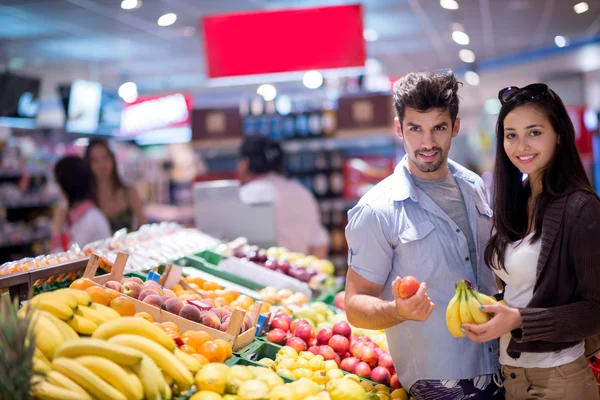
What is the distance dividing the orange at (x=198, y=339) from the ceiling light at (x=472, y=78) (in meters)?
14.5

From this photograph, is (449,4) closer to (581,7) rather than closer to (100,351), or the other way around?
(581,7)

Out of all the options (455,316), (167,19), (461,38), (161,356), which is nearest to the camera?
(161,356)

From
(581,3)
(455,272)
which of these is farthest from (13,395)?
(581,3)

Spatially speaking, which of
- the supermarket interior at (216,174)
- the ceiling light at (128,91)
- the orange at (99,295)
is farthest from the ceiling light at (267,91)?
the orange at (99,295)

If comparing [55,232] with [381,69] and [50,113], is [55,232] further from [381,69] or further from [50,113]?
[50,113]

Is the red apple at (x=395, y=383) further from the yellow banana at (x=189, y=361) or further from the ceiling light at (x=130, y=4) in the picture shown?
the ceiling light at (x=130, y=4)

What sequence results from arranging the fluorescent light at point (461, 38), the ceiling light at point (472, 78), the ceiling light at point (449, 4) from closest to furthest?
the ceiling light at point (449, 4), the fluorescent light at point (461, 38), the ceiling light at point (472, 78)

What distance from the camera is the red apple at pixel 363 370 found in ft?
9.53

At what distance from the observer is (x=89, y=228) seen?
515 centimetres

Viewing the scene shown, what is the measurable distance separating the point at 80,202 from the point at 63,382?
12.3ft

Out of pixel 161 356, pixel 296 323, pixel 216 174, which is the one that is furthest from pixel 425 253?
pixel 216 174

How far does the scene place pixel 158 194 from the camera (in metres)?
13.3

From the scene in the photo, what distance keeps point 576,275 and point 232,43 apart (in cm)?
524

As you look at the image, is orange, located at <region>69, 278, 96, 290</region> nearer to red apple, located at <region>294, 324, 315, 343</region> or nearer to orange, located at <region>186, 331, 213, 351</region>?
orange, located at <region>186, 331, 213, 351</region>
